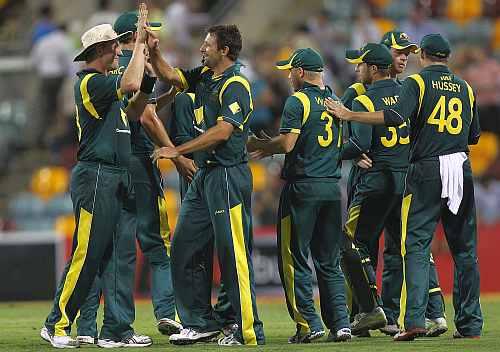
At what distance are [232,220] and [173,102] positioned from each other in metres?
1.97

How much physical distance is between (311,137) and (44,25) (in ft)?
34.7

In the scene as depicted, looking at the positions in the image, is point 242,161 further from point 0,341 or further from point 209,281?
point 0,341

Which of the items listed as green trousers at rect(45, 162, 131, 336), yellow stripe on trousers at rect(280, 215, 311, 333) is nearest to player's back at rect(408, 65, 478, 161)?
yellow stripe on trousers at rect(280, 215, 311, 333)

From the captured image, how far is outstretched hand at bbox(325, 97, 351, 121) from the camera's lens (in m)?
10.3

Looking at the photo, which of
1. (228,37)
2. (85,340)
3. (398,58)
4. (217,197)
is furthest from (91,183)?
(398,58)

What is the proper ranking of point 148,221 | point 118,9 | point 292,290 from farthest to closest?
point 118,9, point 148,221, point 292,290

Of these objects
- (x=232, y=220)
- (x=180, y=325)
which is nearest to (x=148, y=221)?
(x=180, y=325)

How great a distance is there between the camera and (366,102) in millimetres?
11031

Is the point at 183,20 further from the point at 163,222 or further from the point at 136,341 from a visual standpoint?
the point at 136,341

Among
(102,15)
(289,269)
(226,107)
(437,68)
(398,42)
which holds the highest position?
(102,15)

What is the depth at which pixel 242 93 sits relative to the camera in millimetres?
10000

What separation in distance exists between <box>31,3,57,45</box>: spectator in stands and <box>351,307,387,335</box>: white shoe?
10.7 meters

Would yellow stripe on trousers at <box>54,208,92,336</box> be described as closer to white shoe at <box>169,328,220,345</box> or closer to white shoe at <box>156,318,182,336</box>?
white shoe at <box>169,328,220,345</box>

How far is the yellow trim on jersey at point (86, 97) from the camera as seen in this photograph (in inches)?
388
